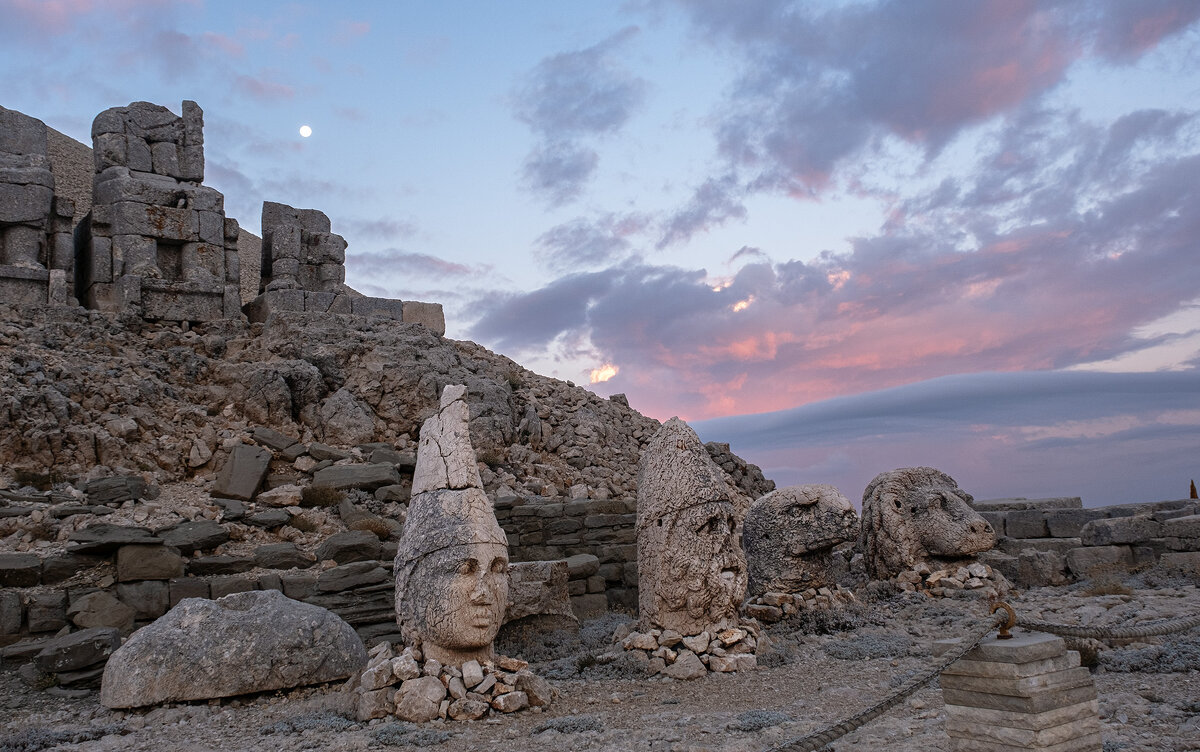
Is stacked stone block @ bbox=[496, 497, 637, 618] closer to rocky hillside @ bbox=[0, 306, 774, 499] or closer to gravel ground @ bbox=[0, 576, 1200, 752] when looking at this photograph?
rocky hillside @ bbox=[0, 306, 774, 499]

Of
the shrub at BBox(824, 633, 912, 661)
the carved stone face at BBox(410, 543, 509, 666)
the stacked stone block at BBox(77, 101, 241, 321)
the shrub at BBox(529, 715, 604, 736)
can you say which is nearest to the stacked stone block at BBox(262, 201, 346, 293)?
the stacked stone block at BBox(77, 101, 241, 321)

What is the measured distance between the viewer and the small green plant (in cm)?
1238

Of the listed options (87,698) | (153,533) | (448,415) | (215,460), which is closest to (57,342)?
(215,460)

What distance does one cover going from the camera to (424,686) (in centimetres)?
672

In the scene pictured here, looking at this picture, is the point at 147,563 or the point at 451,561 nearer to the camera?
the point at 451,561

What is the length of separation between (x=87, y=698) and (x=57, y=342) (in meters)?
9.67

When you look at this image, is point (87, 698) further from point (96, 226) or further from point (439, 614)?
point (96, 226)

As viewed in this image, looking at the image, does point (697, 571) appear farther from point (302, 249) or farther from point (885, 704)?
point (302, 249)

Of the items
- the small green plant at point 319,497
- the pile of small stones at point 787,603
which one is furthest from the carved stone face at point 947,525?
the small green plant at point 319,497

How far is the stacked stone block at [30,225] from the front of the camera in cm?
1725

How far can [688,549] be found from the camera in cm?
820

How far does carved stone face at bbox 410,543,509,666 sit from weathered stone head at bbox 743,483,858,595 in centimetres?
423

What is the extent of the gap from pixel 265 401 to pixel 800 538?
31.4 feet

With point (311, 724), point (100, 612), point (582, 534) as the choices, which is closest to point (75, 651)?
point (100, 612)
